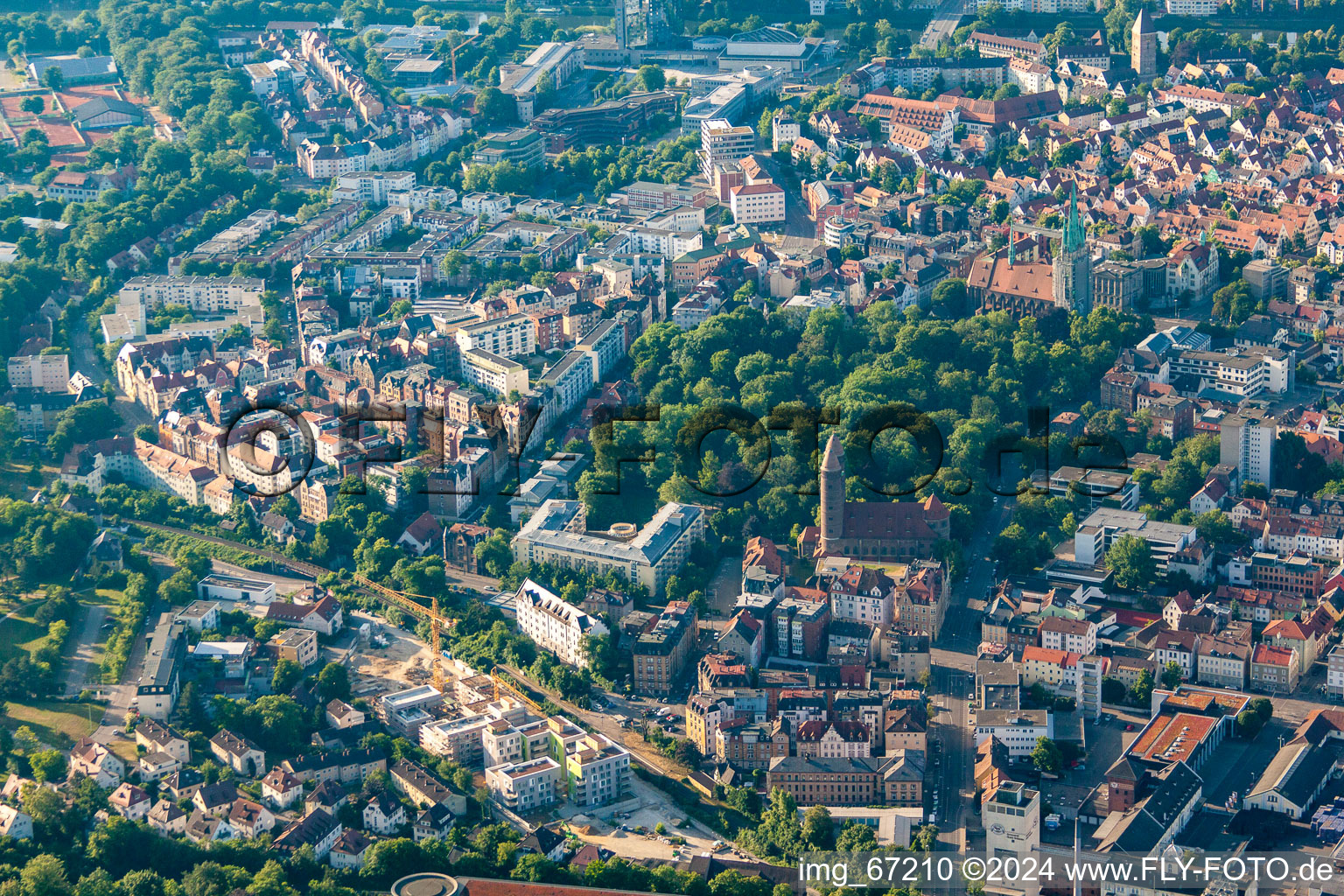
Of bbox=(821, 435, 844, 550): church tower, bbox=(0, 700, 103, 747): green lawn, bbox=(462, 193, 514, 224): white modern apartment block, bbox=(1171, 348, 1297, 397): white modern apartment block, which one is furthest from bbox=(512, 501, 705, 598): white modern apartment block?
bbox=(462, 193, 514, 224): white modern apartment block

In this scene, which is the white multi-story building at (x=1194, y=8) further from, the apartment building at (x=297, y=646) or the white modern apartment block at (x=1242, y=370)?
the apartment building at (x=297, y=646)

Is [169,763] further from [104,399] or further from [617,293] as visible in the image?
[617,293]

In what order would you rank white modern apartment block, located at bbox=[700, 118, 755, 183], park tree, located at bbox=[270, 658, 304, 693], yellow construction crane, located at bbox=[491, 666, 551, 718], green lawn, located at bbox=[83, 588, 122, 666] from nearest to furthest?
yellow construction crane, located at bbox=[491, 666, 551, 718] < park tree, located at bbox=[270, 658, 304, 693] < green lawn, located at bbox=[83, 588, 122, 666] < white modern apartment block, located at bbox=[700, 118, 755, 183]

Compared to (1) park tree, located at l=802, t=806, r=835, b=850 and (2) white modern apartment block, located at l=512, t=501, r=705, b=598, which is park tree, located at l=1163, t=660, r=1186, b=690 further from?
(2) white modern apartment block, located at l=512, t=501, r=705, b=598

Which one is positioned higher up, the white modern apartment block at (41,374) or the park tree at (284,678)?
the white modern apartment block at (41,374)

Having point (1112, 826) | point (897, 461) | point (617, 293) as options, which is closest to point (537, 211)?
point (617, 293)

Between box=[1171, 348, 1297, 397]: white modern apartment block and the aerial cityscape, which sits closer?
the aerial cityscape

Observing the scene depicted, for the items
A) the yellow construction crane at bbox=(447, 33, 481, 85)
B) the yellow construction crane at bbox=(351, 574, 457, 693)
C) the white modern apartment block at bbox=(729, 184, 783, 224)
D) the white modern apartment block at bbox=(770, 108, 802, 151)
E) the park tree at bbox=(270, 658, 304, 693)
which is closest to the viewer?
the park tree at bbox=(270, 658, 304, 693)

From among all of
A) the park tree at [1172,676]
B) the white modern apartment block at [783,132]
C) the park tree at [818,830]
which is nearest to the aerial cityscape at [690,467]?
the park tree at [1172,676]
